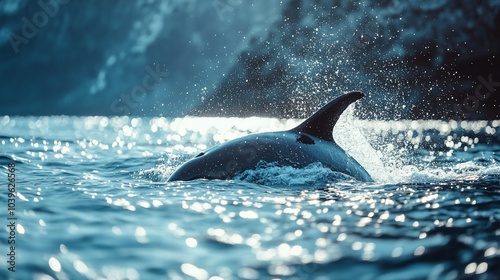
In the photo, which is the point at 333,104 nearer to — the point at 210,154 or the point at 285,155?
the point at 285,155

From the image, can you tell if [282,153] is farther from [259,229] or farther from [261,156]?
[259,229]

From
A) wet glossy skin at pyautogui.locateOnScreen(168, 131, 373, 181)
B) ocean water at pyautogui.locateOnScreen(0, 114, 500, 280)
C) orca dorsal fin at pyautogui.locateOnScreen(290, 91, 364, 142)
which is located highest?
orca dorsal fin at pyautogui.locateOnScreen(290, 91, 364, 142)

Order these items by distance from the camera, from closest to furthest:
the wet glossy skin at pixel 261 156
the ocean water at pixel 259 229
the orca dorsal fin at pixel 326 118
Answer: the ocean water at pixel 259 229
the wet glossy skin at pixel 261 156
the orca dorsal fin at pixel 326 118

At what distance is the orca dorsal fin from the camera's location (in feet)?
32.0

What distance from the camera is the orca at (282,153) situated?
359 inches

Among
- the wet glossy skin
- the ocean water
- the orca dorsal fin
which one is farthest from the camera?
the orca dorsal fin

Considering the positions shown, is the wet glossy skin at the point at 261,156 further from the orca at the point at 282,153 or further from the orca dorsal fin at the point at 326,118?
the orca dorsal fin at the point at 326,118

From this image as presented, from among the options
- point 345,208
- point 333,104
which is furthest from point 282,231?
point 333,104

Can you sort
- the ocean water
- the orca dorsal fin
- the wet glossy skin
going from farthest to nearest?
the orca dorsal fin, the wet glossy skin, the ocean water

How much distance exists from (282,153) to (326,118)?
1194mm

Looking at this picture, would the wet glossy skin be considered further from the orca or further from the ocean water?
the ocean water

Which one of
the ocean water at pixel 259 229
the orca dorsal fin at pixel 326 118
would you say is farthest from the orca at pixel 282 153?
the ocean water at pixel 259 229

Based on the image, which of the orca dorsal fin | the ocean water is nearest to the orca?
the orca dorsal fin

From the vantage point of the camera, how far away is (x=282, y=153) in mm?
9320
